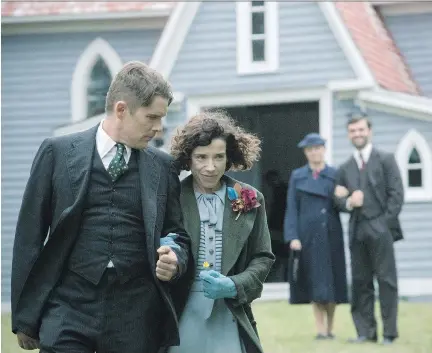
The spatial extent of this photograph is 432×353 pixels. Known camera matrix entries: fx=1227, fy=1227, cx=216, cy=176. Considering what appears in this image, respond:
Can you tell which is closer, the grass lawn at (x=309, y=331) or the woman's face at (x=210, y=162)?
the woman's face at (x=210, y=162)

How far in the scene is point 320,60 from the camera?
37.2ft

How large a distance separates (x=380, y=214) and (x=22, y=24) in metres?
5.17

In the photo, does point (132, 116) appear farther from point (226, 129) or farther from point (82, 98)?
point (82, 98)

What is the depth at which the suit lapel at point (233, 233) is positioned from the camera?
407 centimetres

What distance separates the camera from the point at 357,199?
7.95 m

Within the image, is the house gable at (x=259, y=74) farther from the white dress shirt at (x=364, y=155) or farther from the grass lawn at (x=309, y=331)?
the white dress shirt at (x=364, y=155)

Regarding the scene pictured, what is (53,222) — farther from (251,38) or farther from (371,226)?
(251,38)

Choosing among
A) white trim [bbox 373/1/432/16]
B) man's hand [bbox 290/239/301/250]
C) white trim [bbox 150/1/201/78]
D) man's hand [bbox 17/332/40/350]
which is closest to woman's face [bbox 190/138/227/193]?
man's hand [bbox 17/332/40/350]

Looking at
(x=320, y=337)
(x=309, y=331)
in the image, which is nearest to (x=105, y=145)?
(x=320, y=337)

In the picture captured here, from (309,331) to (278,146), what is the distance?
282 centimetres

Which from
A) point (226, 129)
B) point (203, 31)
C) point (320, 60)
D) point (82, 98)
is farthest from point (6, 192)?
point (226, 129)

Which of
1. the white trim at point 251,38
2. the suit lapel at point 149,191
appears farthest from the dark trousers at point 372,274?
the suit lapel at point 149,191

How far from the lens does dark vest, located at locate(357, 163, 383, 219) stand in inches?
314

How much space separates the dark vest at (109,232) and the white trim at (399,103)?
739cm
